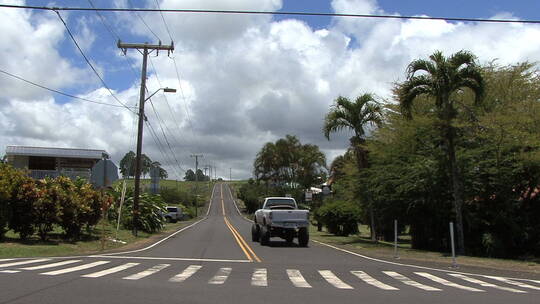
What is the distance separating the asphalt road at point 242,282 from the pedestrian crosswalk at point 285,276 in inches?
0.9

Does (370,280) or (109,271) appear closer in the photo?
(370,280)

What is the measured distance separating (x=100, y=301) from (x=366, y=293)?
207 inches

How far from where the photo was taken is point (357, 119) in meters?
32.0

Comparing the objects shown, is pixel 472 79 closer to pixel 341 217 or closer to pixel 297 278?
pixel 297 278

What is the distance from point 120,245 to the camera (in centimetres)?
2617

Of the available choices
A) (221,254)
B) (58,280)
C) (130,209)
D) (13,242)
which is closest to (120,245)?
(13,242)

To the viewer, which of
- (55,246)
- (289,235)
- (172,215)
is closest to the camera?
(55,246)

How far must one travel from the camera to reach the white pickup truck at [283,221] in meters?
25.4

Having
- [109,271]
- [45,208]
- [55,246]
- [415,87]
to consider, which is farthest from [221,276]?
[415,87]

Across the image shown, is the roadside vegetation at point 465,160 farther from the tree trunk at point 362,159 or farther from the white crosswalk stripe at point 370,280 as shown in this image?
the white crosswalk stripe at point 370,280

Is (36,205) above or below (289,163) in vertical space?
below

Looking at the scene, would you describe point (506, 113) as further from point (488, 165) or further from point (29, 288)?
point (29, 288)

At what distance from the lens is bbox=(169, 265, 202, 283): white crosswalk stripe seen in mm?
12727

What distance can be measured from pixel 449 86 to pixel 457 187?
4331 mm
